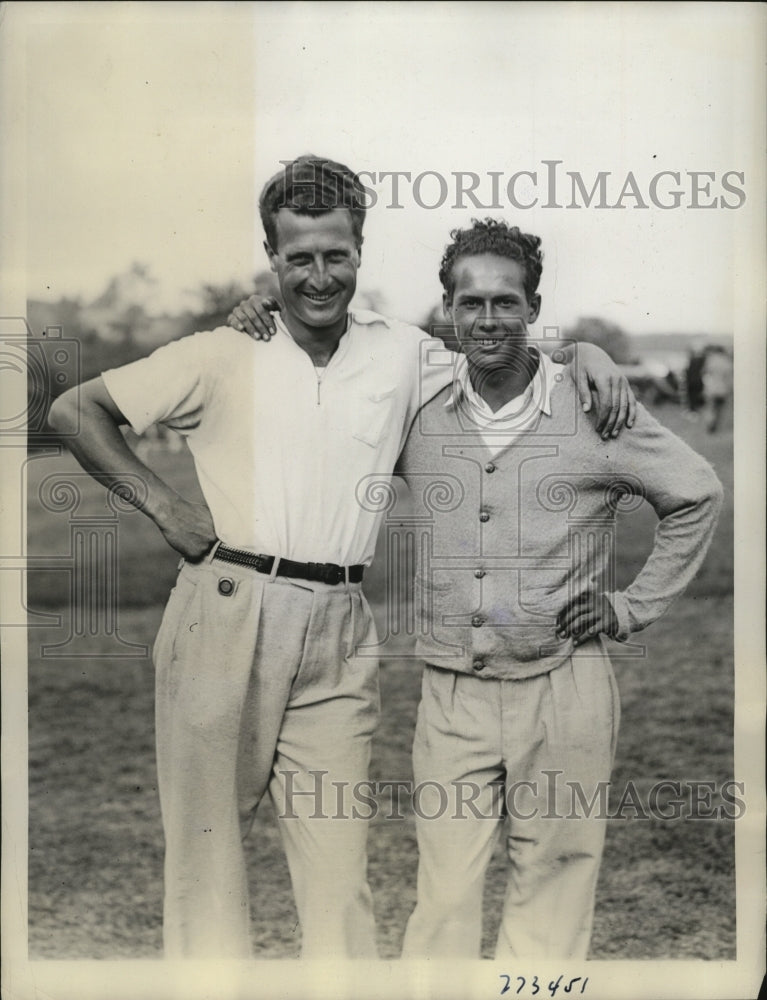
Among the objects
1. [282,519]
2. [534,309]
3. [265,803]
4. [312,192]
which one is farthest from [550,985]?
[312,192]

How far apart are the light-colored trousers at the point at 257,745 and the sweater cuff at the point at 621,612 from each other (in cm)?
74

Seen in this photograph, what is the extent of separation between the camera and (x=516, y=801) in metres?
3.71

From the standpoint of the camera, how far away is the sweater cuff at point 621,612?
3.72 meters

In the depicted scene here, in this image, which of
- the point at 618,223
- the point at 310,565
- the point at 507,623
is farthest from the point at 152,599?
the point at 618,223

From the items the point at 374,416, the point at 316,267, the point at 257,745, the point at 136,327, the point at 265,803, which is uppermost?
the point at 316,267

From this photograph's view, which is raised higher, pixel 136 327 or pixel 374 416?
pixel 136 327

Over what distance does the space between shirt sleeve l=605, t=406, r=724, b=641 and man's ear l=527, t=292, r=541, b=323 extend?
420mm

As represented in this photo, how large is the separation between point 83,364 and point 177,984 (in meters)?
1.93

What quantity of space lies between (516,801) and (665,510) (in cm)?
98

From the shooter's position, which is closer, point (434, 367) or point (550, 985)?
point (434, 367)

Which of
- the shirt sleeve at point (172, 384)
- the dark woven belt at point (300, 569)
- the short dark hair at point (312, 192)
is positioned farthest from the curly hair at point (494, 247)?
the dark woven belt at point (300, 569)

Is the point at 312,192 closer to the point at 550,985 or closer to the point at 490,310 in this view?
the point at 490,310

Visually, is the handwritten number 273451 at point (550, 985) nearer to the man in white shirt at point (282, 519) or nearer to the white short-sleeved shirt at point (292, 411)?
the man in white shirt at point (282, 519)

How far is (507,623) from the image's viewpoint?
366 cm
